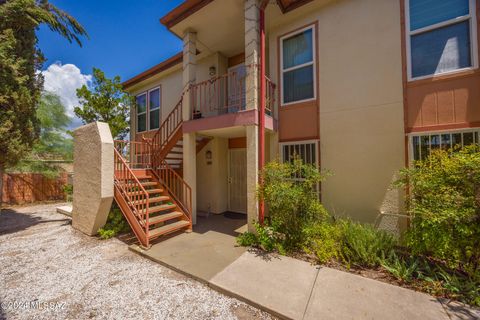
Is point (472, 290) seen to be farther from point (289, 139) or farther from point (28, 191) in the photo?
point (28, 191)

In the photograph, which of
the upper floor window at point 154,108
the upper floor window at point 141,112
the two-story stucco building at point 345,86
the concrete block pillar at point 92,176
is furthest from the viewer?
the upper floor window at point 141,112

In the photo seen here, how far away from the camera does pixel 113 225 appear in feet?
18.4

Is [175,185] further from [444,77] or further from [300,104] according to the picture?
[444,77]

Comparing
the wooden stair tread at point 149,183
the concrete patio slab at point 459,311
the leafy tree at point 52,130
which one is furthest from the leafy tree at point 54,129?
the concrete patio slab at point 459,311

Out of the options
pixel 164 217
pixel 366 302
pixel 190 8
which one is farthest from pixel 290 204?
pixel 190 8

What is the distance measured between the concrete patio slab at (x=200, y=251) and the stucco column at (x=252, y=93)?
2.67ft

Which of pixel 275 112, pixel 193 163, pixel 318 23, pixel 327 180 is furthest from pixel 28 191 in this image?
pixel 318 23

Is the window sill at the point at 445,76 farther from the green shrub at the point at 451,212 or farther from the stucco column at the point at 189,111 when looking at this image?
the stucco column at the point at 189,111

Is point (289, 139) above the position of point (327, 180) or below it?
above

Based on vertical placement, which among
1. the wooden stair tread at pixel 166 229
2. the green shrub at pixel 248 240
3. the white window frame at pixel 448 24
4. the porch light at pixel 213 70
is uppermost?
the porch light at pixel 213 70

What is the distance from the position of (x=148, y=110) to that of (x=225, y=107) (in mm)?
5313

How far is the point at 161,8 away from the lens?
6332 millimetres

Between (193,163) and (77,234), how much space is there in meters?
3.83

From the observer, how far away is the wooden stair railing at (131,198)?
4598 millimetres
